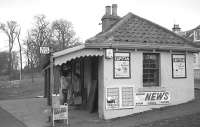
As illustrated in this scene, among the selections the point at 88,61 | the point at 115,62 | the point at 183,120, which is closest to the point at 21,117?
the point at 88,61

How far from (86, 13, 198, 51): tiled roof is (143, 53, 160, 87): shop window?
0.65 metres

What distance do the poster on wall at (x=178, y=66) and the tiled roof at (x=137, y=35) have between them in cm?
57

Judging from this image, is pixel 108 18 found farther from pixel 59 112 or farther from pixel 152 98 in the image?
pixel 59 112

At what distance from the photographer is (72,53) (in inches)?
465

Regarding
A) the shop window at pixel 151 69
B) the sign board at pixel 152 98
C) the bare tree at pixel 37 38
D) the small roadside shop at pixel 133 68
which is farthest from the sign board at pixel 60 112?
the bare tree at pixel 37 38

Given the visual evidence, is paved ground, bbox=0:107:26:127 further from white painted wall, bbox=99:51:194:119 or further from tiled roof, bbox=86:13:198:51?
tiled roof, bbox=86:13:198:51

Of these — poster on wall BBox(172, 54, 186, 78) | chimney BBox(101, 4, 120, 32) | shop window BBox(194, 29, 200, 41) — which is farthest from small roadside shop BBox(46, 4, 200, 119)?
shop window BBox(194, 29, 200, 41)

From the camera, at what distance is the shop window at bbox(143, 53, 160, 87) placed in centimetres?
1322

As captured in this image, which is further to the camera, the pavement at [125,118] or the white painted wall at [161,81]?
the white painted wall at [161,81]

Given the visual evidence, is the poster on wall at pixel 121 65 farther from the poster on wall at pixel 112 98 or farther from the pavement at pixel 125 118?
the pavement at pixel 125 118

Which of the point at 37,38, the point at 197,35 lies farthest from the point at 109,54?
the point at 37,38

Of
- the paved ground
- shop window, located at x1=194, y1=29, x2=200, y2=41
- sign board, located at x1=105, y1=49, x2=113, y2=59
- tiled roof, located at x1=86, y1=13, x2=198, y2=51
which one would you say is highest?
shop window, located at x1=194, y1=29, x2=200, y2=41

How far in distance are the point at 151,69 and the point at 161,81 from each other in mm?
702

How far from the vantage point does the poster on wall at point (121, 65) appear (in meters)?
12.3
